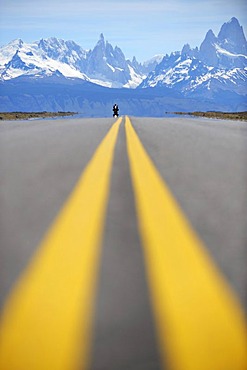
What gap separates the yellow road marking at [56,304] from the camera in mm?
2404

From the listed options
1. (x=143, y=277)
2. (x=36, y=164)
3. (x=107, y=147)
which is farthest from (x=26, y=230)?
(x=107, y=147)

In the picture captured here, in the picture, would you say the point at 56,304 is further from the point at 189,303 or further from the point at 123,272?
the point at 189,303

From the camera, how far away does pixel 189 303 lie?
3.01m

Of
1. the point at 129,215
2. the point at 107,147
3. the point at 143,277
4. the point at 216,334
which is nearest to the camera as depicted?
the point at 216,334

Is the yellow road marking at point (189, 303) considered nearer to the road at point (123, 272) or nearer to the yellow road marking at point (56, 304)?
the road at point (123, 272)

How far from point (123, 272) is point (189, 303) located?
674 mm

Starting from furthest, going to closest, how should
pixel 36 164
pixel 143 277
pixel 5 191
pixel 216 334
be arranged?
pixel 36 164 → pixel 5 191 → pixel 143 277 → pixel 216 334

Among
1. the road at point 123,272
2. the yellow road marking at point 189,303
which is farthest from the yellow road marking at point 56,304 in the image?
the yellow road marking at point 189,303

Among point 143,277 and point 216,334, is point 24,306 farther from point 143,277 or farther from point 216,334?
point 216,334

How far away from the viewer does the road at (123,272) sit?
96.7 inches

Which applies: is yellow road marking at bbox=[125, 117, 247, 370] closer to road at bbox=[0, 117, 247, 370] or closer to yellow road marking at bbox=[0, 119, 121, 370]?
road at bbox=[0, 117, 247, 370]

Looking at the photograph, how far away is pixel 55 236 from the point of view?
4.57 meters

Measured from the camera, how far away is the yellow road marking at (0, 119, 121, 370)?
2404 millimetres

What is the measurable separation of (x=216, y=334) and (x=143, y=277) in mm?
899
